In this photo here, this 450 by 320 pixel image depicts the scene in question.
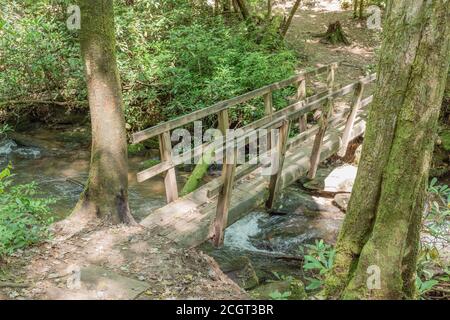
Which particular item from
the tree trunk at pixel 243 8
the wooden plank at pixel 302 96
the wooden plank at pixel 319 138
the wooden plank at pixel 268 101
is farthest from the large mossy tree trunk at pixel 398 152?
the tree trunk at pixel 243 8

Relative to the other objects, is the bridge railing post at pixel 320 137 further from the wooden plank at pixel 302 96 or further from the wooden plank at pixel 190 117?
the wooden plank at pixel 302 96

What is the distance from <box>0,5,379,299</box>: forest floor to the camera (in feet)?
14.8

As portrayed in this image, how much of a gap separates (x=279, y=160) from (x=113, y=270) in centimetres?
317

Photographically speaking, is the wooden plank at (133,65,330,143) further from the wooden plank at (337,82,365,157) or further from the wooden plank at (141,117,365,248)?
the wooden plank at (337,82,365,157)

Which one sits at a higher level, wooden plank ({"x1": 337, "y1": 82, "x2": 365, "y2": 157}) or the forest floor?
wooden plank ({"x1": 337, "y1": 82, "x2": 365, "y2": 157})

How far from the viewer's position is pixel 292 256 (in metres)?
7.45

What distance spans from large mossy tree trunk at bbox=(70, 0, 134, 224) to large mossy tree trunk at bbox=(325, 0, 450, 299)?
3.23m

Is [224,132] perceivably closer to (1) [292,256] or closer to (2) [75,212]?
(1) [292,256]

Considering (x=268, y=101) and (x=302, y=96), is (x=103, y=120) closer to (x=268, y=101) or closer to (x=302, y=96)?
(x=268, y=101)

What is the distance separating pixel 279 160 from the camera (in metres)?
7.05

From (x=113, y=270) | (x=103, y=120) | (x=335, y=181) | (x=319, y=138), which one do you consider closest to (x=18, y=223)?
(x=113, y=270)

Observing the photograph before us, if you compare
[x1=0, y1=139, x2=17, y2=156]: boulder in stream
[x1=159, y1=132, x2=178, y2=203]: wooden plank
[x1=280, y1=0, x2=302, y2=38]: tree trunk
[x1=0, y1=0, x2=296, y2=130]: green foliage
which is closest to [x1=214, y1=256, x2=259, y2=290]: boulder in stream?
[x1=159, y1=132, x2=178, y2=203]: wooden plank

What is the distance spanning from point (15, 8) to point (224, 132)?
23.5 ft
